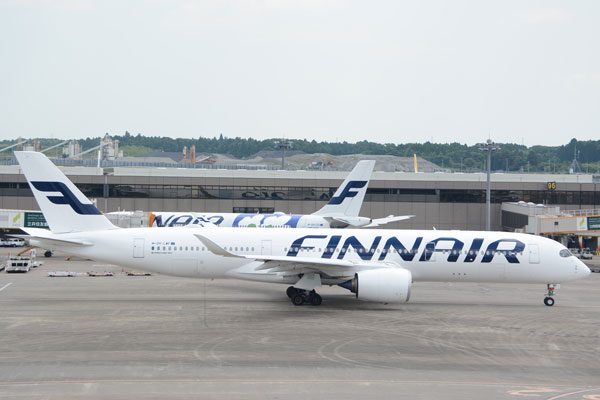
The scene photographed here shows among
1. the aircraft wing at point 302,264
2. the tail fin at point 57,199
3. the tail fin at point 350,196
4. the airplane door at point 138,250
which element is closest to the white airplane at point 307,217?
the tail fin at point 350,196

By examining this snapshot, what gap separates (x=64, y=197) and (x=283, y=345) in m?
14.4

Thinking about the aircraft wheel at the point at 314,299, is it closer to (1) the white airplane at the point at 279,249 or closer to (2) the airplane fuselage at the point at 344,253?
(1) the white airplane at the point at 279,249

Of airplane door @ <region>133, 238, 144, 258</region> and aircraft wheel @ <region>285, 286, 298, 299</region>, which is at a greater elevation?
airplane door @ <region>133, 238, 144, 258</region>

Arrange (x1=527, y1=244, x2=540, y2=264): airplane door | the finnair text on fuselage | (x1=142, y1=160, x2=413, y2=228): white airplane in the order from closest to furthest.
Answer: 1. the finnair text on fuselage
2. (x1=527, y1=244, x2=540, y2=264): airplane door
3. (x1=142, y1=160, x2=413, y2=228): white airplane

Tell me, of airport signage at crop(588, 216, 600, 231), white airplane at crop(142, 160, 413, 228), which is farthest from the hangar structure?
airport signage at crop(588, 216, 600, 231)

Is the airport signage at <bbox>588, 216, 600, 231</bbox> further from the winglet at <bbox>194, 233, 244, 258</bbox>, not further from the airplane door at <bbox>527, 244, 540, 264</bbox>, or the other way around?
the winglet at <bbox>194, 233, 244, 258</bbox>

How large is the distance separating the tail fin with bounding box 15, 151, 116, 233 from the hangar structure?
39.5 metres

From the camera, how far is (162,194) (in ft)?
236

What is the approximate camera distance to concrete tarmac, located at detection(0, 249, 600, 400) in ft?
58.6

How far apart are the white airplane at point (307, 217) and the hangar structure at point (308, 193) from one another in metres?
14.4

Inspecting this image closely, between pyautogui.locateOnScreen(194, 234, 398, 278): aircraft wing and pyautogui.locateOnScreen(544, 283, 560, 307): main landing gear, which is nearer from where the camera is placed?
pyautogui.locateOnScreen(194, 234, 398, 278): aircraft wing

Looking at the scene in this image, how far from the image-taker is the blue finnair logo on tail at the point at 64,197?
31.8 m

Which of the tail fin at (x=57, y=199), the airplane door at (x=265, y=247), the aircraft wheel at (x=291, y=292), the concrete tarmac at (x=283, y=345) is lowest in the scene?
the concrete tarmac at (x=283, y=345)

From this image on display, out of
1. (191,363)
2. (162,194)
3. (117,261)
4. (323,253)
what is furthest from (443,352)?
(162,194)
